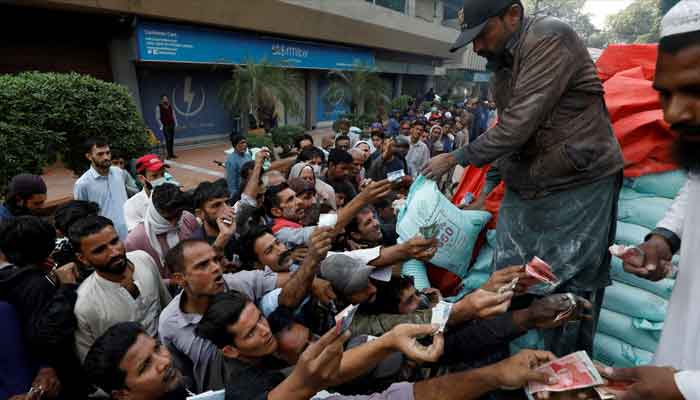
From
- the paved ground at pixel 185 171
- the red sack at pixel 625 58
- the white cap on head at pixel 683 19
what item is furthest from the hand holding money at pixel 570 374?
the paved ground at pixel 185 171

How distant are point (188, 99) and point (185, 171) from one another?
3968 millimetres

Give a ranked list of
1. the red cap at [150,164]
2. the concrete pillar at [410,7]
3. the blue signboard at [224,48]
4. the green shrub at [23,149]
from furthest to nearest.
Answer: the concrete pillar at [410,7] → the blue signboard at [224,48] → the green shrub at [23,149] → the red cap at [150,164]

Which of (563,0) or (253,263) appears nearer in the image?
(253,263)

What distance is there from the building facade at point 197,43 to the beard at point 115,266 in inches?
338

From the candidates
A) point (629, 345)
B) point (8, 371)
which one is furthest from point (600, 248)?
point (8, 371)

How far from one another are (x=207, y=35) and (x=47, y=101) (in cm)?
758

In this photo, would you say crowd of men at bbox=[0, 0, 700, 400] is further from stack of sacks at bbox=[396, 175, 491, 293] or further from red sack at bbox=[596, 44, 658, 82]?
red sack at bbox=[596, 44, 658, 82]

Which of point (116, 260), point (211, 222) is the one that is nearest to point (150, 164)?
point (211, 222)

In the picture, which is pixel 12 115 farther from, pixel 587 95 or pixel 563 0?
pixel 563 0

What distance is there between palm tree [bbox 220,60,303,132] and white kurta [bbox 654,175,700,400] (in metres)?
11.2

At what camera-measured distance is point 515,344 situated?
235 centimetres

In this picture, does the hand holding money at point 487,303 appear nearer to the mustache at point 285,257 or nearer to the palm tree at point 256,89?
the mustache at point 285,257

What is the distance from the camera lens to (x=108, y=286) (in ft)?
7.29

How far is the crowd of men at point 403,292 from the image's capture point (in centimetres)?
142
